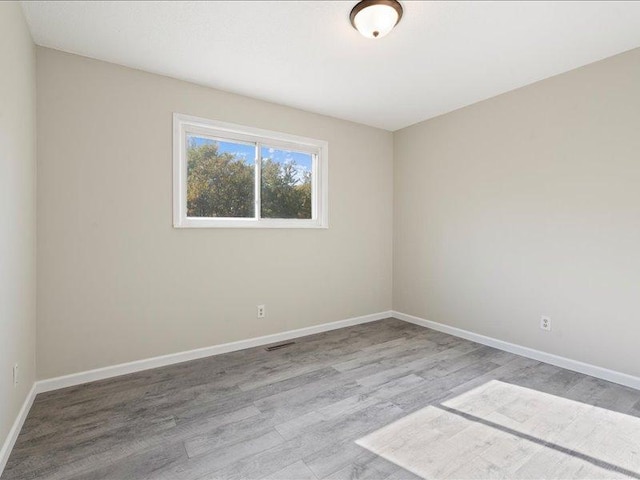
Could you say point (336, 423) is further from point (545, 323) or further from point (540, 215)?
point (540, 215)

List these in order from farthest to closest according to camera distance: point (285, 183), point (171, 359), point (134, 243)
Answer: point (285, 183) < point (171, 359) < point (134, 243)

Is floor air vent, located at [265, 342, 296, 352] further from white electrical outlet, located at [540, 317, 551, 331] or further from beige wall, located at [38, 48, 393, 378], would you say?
white electrical outlet, located at [540, 317, 551, 331]

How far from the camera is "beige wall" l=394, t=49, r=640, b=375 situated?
248 cm

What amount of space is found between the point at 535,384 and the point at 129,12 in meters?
3.84

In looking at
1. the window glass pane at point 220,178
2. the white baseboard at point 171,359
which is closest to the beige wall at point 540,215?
the white baseboard at point 171,359

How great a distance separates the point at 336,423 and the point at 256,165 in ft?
8.22

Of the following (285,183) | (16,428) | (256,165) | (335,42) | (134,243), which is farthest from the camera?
(285,183)

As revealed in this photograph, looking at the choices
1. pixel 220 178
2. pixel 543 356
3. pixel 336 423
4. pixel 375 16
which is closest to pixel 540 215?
pixel 543 356

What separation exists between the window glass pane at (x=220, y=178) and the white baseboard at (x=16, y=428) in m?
1.72

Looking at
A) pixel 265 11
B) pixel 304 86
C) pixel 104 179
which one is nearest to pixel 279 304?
pixel 104 179

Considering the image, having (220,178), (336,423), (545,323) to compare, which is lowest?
(336,423)

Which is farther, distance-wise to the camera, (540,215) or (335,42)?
(540,215)

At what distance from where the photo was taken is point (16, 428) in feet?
6.08

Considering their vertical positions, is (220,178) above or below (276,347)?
above
